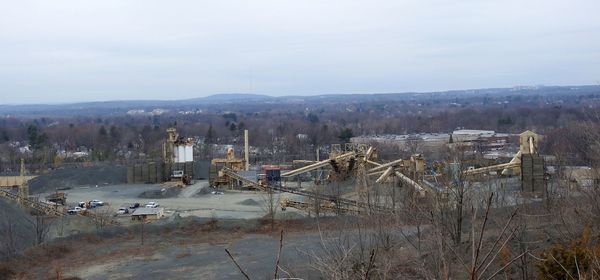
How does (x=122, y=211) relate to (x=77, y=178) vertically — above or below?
below

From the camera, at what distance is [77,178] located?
4750cm

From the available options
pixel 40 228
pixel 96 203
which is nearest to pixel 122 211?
pixel 96 203

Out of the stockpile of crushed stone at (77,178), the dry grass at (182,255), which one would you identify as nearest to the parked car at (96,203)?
the stockpile of crushed stone at (77,178)

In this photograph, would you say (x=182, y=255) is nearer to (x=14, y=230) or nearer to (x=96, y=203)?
(x=14, y=230)

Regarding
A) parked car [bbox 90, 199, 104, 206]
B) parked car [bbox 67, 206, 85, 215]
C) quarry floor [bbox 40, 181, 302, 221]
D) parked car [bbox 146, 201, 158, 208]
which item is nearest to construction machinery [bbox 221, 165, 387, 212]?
quarry floor [bbox 40, 181, 302, 221]

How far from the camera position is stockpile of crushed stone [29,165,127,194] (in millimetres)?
46466

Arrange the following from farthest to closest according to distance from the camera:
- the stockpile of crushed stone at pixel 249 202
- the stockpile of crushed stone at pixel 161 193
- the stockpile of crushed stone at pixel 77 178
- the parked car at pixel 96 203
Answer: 1. the stockpile of crushed stone at pixel 77 178
2. the stockpile of crushed stone at pixel 161 193
3. the parked car at pixel 96 203
4. the stockpile of crushed stone at pixel 249 202

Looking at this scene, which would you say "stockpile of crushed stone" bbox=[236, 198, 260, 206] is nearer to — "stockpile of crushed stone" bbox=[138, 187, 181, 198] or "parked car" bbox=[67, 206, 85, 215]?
"stockpile of crushed stone" bbox=[138, 187, 181, 198]

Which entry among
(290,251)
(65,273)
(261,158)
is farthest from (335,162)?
(261,158)

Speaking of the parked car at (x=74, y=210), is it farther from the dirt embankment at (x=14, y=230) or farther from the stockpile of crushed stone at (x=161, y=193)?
the stockpile of crushed stone at (x=161, y=193)

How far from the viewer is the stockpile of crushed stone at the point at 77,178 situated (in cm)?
4647

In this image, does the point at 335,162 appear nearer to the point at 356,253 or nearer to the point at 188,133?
the point at 356,253

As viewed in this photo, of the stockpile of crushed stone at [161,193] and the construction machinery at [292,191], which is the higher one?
the construction machinery at [292,191]

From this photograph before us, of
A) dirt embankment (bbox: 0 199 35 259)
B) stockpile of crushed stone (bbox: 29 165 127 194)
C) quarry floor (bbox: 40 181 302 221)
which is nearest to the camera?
dirt embankment (bbox: 0 199 35 259)
